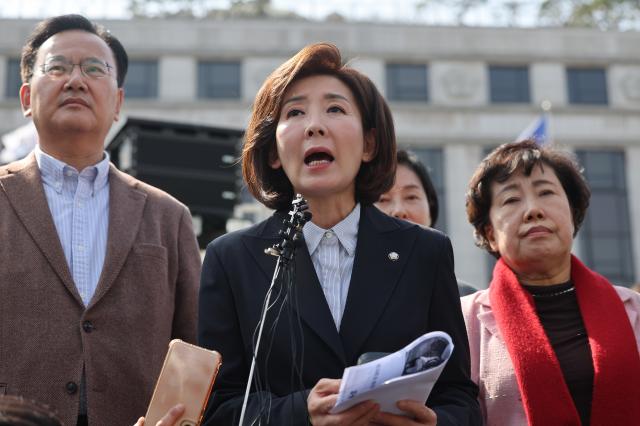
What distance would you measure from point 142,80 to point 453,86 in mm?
11224

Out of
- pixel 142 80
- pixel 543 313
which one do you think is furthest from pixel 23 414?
pixel 142 80

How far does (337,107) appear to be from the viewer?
11.4ft

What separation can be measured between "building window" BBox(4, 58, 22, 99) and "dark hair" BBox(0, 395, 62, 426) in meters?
29.4

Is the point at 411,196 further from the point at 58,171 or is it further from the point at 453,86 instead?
the point at 453,86

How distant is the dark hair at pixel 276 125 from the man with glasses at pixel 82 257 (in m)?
0.77

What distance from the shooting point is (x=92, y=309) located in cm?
377

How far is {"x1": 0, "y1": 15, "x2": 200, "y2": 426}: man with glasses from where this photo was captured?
12.0ft

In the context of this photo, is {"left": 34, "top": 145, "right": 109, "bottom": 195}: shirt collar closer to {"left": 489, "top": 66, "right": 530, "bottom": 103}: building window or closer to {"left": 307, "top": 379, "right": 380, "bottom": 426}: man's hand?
{"left": 307, "top": 379, "right": 380, "bottom": 426}: man's hand

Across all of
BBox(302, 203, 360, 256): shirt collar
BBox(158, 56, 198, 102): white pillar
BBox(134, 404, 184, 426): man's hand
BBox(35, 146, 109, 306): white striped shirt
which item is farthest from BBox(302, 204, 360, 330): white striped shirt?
BBox(158, 56, 198, 102): white pillar

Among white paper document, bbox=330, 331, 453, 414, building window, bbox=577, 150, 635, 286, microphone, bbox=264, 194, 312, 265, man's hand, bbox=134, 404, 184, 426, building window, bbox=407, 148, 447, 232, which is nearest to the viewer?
white paper document, bbox=330, 331, 453, 414

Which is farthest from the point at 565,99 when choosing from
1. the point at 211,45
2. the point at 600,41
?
the point at 211,45

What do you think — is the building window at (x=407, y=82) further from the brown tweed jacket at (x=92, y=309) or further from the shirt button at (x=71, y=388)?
the shirt button at (x=71, y=388)

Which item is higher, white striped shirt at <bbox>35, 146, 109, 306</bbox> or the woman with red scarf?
white striped shirt at <bbox>35, 146, 109, 306</bbox>

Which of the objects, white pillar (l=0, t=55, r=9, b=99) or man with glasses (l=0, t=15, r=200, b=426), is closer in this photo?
man with glasses (l=0, t=15, r=200, b=426)
